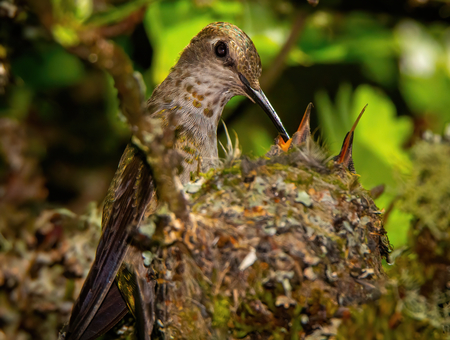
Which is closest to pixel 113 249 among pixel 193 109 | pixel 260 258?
pixel 260 258

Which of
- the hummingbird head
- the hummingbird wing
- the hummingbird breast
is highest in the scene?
the hummingbird head

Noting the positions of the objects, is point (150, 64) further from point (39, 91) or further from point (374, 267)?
point (374, 267)

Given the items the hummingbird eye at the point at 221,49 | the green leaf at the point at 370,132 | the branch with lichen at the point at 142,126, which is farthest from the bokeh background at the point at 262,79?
the branch with lichen at the point at 142,126

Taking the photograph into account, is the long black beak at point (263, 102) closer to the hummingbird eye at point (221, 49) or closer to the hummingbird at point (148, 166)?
the hummingbird at point (148, 166)

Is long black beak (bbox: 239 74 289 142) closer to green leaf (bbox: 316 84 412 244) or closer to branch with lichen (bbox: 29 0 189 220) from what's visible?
green leaf (bbox: 316 84 412 244)

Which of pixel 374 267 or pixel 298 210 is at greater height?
pixel 298 210

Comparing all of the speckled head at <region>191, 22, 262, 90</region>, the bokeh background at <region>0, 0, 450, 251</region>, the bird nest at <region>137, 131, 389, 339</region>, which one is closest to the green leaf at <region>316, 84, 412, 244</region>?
the bokeh background at <region>0, 0, 450, 251</region>

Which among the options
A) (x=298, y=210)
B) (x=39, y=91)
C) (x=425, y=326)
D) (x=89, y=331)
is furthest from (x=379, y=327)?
(x=39, y=91)

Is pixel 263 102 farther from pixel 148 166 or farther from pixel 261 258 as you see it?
pixel 261 258
